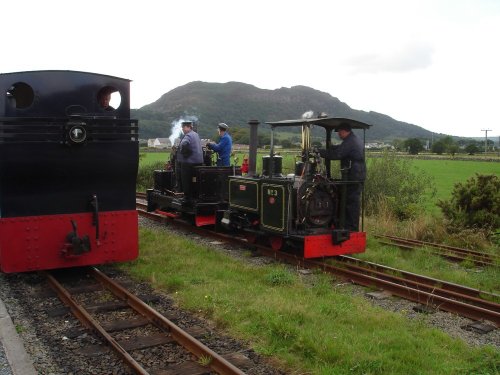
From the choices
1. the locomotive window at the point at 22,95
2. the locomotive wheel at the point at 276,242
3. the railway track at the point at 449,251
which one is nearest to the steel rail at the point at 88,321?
the locomotive window at the point at 22,95

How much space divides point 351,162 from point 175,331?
4625mm

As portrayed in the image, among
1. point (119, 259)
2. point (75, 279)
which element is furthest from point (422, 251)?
point (75, 279)

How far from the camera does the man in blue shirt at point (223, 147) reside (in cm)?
1150

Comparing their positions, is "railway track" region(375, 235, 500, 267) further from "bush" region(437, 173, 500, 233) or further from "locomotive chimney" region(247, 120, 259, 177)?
"locomotive chimney" region(247, 120, 259, 177)

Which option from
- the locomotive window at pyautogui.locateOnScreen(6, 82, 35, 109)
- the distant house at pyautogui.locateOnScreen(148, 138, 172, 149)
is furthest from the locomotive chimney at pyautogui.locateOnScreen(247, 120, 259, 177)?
the distant house at pyautogui.locateOnScreen(148, 138, 172, 149)

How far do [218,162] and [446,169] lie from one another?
111 ft

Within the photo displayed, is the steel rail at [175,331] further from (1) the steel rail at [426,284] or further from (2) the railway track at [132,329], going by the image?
(1) the steel rail at [426,284]

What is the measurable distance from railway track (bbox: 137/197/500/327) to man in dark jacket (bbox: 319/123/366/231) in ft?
2.60

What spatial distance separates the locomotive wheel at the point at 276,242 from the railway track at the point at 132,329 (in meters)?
3.23

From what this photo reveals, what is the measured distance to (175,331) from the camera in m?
5.05

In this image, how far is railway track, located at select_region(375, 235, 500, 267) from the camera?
8.82 metres

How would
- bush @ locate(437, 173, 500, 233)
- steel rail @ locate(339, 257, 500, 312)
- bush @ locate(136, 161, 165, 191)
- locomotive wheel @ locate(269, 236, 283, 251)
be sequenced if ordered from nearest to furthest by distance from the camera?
steel rail @ locate(339, 257, 500, 312) < locomotive wheel @ locate(269, 236, 283, 251) < bush @ locate(437, 173, 500, 233) < bush @ locate(136, 161, 165, 191)

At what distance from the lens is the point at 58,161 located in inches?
264

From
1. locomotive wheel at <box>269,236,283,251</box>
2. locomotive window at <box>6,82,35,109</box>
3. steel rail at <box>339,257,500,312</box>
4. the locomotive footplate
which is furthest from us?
locomotive wheel at <box>269,236,283,251</box>
